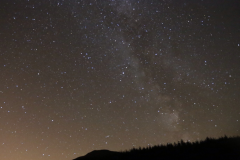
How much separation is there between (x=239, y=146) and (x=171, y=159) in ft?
10.2

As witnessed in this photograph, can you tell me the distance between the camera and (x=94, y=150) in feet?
54.0

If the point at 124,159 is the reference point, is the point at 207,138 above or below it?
above

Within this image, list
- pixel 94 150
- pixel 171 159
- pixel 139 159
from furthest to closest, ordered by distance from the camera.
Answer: pixel 94 150 → pixel 139 159 → pixel 171 159

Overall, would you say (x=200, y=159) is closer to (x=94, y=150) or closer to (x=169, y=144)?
(x=169, y=144)

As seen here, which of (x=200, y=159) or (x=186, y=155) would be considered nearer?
(x=200, y=159)

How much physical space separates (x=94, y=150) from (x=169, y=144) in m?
7.86

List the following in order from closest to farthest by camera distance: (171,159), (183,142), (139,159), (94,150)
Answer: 1. (171,159)
2. (139,159)
3. (183,142)
4. (94,150)

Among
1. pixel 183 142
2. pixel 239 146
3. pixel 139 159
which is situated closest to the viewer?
pixel 139 159

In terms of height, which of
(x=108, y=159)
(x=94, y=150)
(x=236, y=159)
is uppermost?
(x=94, y=150)

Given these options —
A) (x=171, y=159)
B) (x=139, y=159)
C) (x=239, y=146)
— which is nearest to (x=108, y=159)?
(x=139, y=159)

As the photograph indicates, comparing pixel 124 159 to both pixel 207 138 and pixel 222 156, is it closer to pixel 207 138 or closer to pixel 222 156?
pixel 222 156

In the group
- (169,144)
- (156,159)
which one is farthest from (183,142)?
(156,159)

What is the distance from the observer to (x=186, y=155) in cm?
755

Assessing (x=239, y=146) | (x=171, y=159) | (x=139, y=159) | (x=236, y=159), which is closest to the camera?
(x=236, y=159)
